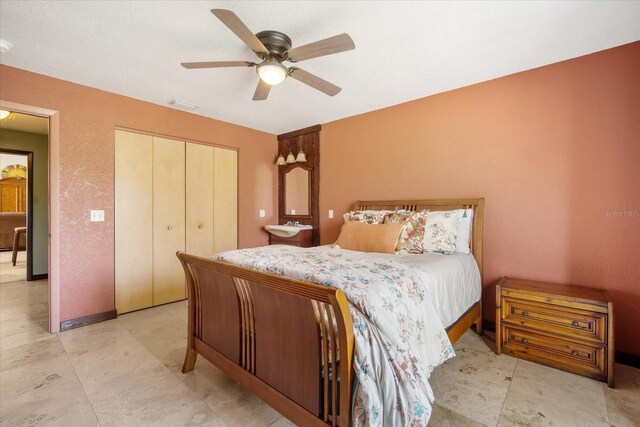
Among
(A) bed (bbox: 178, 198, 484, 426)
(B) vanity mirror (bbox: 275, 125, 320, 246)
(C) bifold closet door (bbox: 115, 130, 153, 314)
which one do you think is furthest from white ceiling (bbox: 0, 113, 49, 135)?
(A) bed (bbox: 178, 198, 484, 426)

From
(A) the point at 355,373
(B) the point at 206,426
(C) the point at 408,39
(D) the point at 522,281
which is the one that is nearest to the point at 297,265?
(A) the point at 355,373

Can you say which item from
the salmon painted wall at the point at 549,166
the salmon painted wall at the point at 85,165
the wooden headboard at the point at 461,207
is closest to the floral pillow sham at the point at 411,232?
the wooden headboard at the point at 461,207

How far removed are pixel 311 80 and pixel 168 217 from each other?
2508 mm

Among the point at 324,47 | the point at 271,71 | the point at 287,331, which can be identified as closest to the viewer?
the point at 287,331

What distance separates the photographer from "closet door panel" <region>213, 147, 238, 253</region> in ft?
13.2

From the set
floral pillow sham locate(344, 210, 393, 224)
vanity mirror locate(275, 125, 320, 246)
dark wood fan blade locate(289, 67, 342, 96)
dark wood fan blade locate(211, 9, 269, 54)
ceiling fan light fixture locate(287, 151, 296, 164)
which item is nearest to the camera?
dark wood fan blade locate(211, 9, 269, 54)

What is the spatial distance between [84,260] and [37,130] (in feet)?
10.8

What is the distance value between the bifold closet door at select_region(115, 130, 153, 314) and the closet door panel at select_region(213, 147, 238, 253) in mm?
822

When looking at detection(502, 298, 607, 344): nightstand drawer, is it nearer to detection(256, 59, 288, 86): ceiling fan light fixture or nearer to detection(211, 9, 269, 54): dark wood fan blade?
detection(256, 59, 288, 86): ceiling fan light fixture

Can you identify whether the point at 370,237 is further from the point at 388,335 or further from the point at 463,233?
the point at 388,335

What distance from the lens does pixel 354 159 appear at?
388 centimetres

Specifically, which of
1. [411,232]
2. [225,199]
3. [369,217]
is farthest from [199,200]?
[411,232]

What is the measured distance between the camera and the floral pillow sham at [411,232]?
262 cm

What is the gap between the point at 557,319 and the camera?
6.84ft
